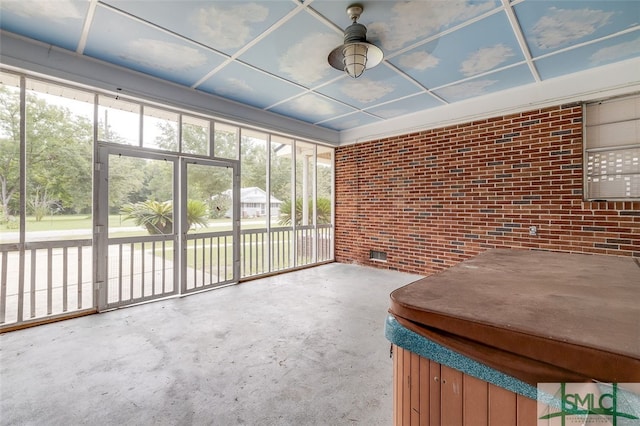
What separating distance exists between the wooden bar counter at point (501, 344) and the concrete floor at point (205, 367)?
1.03 m

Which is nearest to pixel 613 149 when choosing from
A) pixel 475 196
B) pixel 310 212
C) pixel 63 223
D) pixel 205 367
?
pixel 475 196

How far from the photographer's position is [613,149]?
3.41m

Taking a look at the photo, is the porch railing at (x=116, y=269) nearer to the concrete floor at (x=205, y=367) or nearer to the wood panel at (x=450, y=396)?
the concrete floor at (x=205, y=367)

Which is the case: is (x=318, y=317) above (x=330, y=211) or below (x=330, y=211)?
below

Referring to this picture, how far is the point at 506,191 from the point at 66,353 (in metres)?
5.56

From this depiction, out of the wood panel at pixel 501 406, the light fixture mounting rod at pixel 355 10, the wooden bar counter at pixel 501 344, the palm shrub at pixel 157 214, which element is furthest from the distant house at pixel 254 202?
the wood panel at pixel 501 406

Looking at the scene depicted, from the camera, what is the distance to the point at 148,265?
3.97 meters

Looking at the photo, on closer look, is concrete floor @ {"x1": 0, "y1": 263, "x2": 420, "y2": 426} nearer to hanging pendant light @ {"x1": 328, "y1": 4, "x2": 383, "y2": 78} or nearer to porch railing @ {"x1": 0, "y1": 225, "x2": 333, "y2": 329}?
porch railing @ {"x1": 0, "y1": 225, "x2": 333, "y2": 329}

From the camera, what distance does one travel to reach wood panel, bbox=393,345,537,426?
0.81 meters

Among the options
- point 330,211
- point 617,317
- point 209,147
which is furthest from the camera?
point 330,211

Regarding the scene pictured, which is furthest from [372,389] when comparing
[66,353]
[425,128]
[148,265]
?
[425,128]

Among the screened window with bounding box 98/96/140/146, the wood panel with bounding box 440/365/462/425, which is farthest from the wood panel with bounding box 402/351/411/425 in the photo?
the screened window with bounding box 98/96/140/146

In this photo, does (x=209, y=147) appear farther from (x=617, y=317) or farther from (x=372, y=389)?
Result: (x=617, y=317)

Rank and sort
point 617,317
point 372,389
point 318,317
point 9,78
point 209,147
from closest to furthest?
point 617,317
point 372,389
point 9,78
point 318,317
point 209,147
